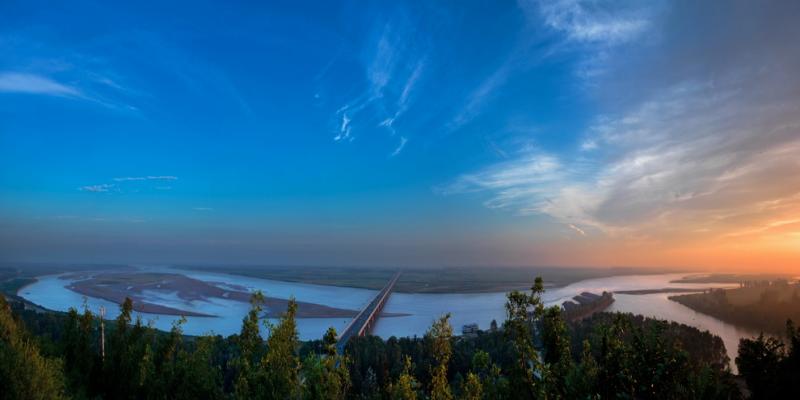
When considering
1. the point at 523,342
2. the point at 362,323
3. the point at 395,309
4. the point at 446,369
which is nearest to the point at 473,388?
the point at 446,369

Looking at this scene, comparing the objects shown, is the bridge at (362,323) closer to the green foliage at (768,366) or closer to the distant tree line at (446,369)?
the distant tree line at (446,369)

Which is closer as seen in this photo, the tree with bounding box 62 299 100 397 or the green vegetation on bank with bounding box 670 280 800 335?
the tree with bounding box 62 299 100 397

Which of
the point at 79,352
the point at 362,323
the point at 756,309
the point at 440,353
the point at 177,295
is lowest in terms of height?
the point at 362,323

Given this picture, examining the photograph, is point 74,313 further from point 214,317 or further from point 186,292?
point 186,292

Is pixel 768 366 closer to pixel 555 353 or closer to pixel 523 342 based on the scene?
pixel 555 353

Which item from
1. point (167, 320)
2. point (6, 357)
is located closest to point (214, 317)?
point (167, 320)

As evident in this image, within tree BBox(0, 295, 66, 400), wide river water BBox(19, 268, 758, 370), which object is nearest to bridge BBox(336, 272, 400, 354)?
wide river water BBox(19, 268, 758, 370)

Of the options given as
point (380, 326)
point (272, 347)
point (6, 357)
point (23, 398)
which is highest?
point (272, 347)

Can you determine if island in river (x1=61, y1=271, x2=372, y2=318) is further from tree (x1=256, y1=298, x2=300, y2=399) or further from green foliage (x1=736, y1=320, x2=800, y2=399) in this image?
green foliage (x1=736, y1=320, x2=800, y2=399)

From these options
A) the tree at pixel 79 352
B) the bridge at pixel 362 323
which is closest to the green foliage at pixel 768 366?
the tree at pixel 79 352

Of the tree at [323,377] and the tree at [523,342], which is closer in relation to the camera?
the tree at [523,342]

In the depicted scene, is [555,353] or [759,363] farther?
[759,363]
